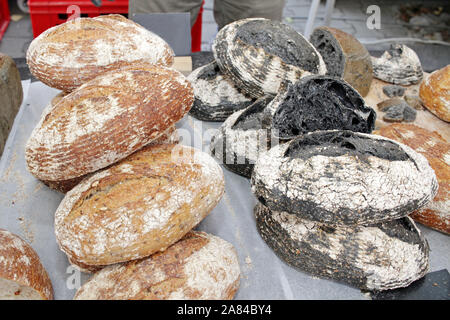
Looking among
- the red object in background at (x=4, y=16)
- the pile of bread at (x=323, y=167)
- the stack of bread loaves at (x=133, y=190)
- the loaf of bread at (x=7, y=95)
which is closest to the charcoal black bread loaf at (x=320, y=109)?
the pile of bread at (x=323, y=167)

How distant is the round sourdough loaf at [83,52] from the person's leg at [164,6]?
1.02 m

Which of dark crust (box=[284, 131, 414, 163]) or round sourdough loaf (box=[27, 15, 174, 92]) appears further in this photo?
round sourdough loaf (box=[27, 15, 174, 92])

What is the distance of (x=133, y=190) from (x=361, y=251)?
2.65 ft

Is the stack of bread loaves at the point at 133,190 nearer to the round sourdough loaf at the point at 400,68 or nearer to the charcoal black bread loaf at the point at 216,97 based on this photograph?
the charcoal black bread loaf at the point at 216,97

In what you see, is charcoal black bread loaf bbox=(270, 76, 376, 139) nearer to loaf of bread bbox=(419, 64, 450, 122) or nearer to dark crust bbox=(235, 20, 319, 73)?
dark crust bbox=(235, 20, 319, 73)

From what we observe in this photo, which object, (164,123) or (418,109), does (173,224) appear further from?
(418,109)

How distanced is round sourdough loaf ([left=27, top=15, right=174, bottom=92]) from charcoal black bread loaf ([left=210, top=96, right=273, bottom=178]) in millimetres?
457

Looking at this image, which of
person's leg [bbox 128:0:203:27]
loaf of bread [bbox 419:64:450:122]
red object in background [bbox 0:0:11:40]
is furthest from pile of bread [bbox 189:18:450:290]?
red object in background [bbox 0:0:11:40]

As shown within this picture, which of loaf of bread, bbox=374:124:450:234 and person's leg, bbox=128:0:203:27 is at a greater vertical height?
person's leg, bbox=128:0:203:27

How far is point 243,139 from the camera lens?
1.79 metres

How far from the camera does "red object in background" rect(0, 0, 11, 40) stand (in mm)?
3896

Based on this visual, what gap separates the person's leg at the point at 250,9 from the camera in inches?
115

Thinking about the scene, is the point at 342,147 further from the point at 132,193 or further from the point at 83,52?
the point at 83,52

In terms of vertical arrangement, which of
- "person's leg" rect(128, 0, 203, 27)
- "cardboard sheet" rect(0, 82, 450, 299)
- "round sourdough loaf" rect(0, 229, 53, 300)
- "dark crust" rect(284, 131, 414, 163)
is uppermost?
"person's leg" rect(128, 0, 203, 27)
